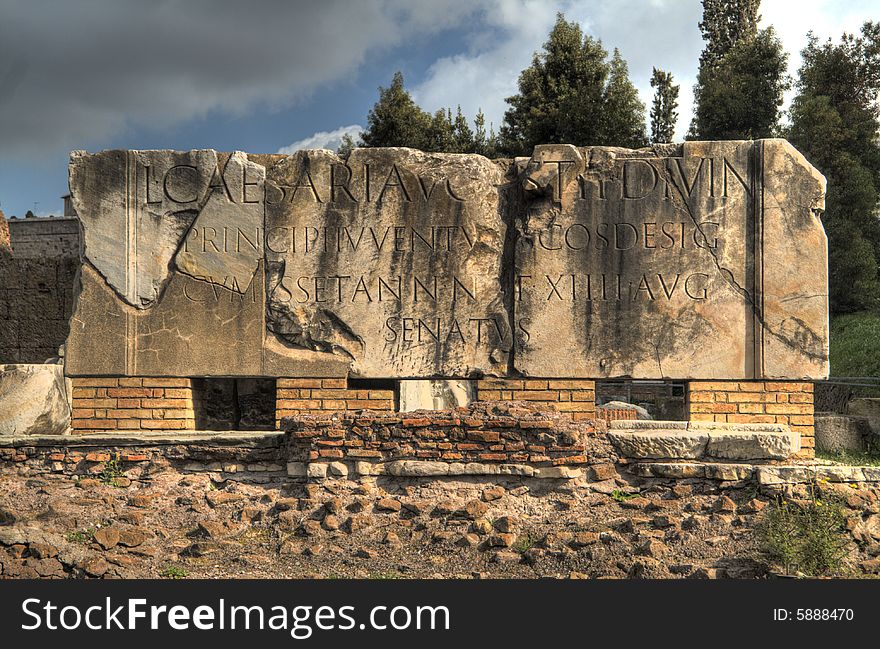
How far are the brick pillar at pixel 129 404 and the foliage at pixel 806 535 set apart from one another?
15.7 ft

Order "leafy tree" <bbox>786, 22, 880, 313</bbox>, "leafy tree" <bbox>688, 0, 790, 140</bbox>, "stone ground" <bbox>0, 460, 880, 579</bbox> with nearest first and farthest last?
"stone ground" <bbox>0, 460, 880, 579</bbox> → "leafy tree" <bbox>786, 22, 880, 313</bbox> → "leafy tree" <bbox>688, 0, 790, 140</bbox>

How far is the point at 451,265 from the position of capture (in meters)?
6.90

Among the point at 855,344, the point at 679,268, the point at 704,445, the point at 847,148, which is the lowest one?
the point at 704,445

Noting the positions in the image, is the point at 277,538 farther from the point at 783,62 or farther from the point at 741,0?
the point at 741,0

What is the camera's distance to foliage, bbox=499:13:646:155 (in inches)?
826

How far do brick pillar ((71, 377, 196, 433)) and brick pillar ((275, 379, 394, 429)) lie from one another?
87cm

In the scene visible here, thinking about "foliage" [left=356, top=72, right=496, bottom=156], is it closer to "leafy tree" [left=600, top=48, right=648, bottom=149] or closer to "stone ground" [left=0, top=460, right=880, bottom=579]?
"leafy tree" [left=600, top=48, right=648, bottom=149]

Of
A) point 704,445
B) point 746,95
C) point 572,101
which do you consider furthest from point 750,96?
point 704,445

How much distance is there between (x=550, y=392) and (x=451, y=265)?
141cm

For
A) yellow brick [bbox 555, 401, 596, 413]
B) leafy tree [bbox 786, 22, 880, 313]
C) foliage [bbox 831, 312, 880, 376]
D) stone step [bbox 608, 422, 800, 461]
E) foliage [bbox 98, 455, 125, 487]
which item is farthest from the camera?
leafy tree [bbox 786, 22, 880, 313]

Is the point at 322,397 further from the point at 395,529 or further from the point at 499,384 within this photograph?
the point at 395,529

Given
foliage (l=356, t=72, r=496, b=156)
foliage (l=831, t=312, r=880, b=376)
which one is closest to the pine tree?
foliage (l=356, t=72, r=496, b=156)

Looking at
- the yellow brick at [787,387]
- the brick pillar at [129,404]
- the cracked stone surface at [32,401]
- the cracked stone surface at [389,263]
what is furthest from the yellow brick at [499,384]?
the cracked stone surface at [32,401]

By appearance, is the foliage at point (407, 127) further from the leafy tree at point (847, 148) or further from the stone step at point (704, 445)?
the stone step at point (704, 445)
